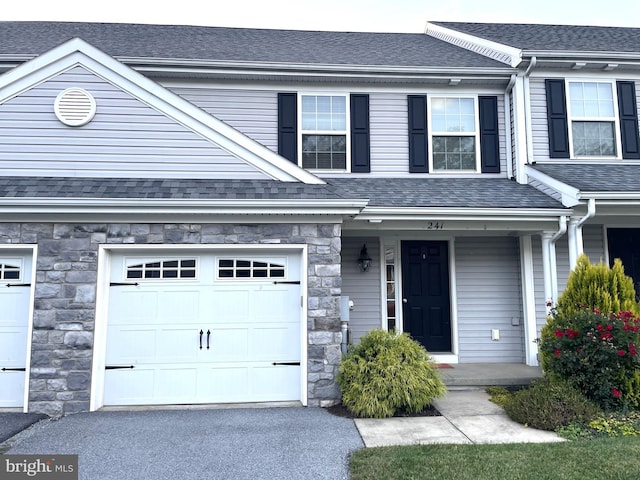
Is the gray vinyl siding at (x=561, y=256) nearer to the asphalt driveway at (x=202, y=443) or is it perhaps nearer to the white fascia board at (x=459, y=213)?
the white fascia board at (x=459, y=213)

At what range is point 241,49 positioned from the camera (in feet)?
28.2

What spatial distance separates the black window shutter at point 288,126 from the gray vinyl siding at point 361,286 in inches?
72.5

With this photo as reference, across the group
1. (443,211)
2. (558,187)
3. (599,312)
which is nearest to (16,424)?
(443,211)

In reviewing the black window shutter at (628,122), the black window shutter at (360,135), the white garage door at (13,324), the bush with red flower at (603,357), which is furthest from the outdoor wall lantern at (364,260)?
the black window shutter at (628,122)

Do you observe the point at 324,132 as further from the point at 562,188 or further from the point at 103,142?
the point at 562,188

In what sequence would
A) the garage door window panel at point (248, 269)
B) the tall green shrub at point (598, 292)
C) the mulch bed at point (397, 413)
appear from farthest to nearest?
the garage door window panel at point (248, 269) → the tall green shrub at point (598, 292) → the mulch bed at point (397, 413)

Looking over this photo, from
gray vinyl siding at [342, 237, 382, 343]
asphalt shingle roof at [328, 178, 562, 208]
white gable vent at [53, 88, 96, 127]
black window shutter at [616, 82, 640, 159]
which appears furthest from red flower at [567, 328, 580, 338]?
white gable vent at [53, 88, 96, 127]

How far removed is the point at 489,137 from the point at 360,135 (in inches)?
94.3

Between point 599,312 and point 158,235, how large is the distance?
Answer: 18.3ft

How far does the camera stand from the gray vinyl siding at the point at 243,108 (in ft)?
25.8

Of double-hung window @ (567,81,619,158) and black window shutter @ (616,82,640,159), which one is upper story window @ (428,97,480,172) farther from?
black window shutter @ (616,82,640,159)

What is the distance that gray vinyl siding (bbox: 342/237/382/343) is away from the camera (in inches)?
305

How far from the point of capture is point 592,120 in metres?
8.04

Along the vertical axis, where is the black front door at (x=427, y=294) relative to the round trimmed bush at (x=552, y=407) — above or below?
above
